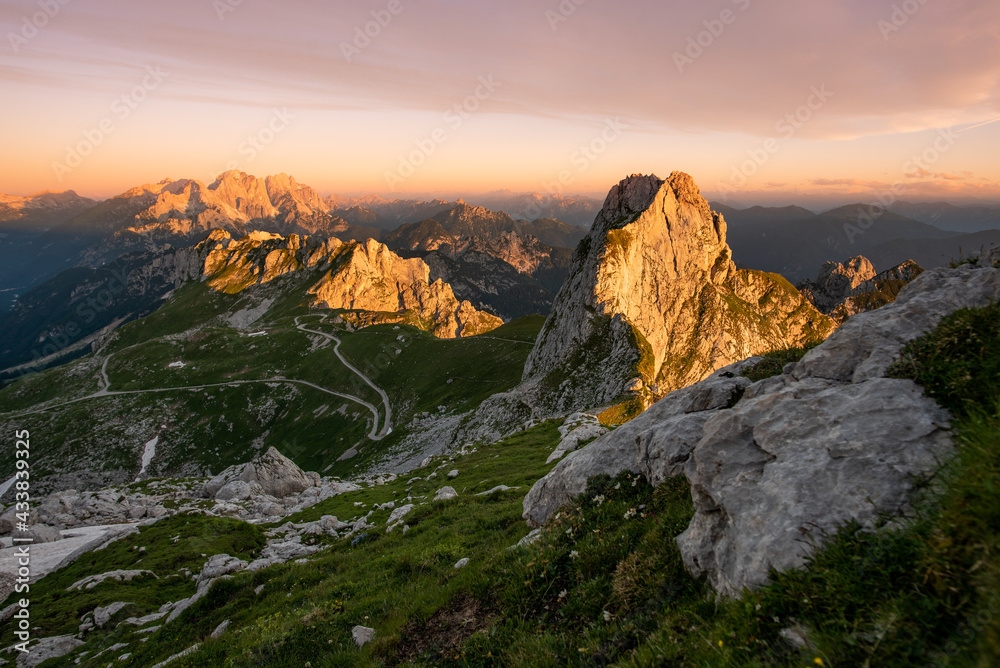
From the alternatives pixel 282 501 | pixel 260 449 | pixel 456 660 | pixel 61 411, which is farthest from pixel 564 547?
pixel 61 411

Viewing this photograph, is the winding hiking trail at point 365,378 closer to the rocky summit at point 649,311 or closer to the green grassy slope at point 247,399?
the green grassy slope at point 247,399

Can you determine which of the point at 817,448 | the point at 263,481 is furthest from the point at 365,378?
the point at 817,448

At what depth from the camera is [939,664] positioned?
324 centimetres

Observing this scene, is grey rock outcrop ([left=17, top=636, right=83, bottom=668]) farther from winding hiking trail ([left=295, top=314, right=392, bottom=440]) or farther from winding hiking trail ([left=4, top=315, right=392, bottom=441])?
winding hiking trail ([left=4, top=315, right=392, bottom=441])

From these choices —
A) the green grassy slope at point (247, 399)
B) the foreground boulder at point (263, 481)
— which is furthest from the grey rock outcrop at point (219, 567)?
the green grassy slope at point (247, 399)

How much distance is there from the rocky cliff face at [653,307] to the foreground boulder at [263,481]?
38640mm

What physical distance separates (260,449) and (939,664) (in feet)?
393

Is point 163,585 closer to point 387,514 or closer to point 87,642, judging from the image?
point 87,642

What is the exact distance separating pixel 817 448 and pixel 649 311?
93959 mm

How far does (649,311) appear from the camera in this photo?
314 ft

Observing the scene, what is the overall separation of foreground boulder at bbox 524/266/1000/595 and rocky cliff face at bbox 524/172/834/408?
53.2 metres

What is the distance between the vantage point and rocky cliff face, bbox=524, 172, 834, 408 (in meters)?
70.1

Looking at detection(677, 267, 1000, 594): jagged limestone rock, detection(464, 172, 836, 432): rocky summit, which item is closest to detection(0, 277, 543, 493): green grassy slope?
detection(464, 172, 836, 432): rocky summit

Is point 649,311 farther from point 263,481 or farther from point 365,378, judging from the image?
point 263,481
